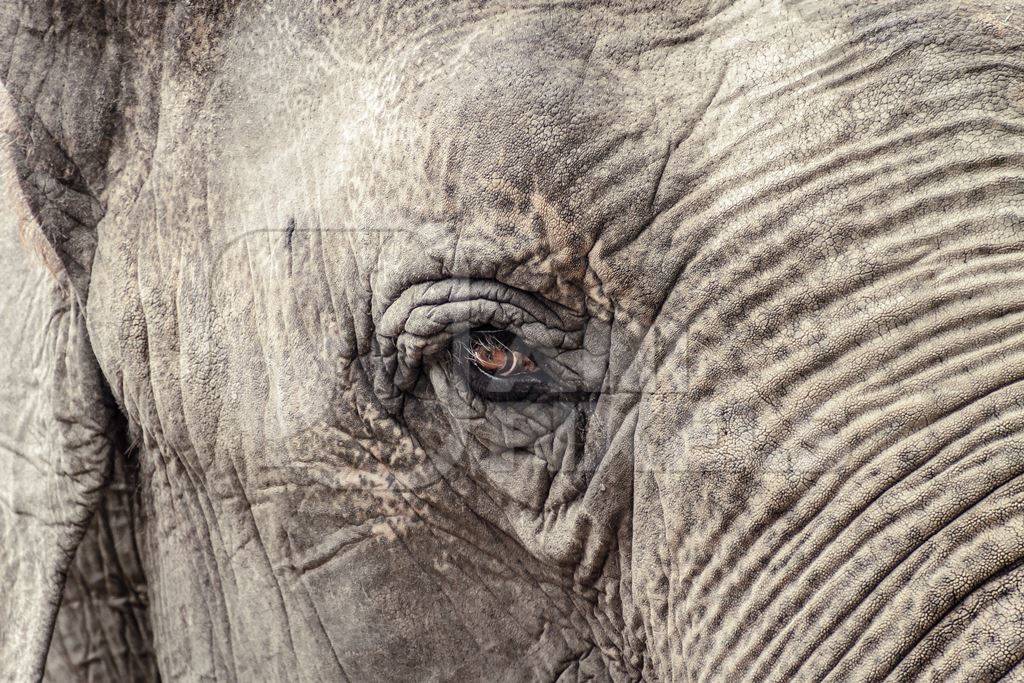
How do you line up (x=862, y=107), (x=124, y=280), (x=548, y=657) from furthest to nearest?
(x=124, y=280) → (x=548, y=657) → (x=862, y=107)

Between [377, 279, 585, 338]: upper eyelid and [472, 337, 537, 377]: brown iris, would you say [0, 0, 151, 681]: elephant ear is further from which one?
[472, 337, 537, 377]: brown iris

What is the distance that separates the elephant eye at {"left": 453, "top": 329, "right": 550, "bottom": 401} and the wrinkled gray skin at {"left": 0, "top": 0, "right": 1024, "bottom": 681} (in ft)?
0.07

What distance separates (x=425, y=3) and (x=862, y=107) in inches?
26.2

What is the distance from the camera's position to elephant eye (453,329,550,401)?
194 cm

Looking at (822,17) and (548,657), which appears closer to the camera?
(822,17)

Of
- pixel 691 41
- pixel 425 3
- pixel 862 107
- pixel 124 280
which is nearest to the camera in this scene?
pixel 862 107

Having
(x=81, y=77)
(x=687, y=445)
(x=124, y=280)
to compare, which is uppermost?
(x=81, y=77)

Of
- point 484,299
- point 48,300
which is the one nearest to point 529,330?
point 484,299

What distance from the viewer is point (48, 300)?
2.53 meters

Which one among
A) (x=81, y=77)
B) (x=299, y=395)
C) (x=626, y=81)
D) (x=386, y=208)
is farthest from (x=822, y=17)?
(x=81, y=77)

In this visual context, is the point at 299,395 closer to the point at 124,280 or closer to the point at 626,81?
the point at 124,280

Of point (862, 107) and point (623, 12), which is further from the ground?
point (623, 12)

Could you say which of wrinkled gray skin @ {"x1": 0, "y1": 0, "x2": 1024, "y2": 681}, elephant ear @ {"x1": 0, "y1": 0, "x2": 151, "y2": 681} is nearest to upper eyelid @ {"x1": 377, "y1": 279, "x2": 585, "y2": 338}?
wrinkled gray skin @ {"x1": 0, "y1": 0, "x2": 1024, "y2": 681}

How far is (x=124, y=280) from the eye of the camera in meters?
2.36
